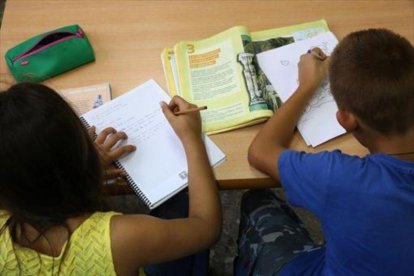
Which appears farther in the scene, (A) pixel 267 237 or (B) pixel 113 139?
(A) pixel 267 237

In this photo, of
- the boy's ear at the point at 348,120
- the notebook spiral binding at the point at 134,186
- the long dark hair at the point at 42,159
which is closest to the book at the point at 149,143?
the notebook spiral binding at the point at 134,186

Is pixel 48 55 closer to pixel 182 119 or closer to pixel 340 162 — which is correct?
pixel 182 119

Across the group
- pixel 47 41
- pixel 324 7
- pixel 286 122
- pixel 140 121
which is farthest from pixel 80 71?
pixel 324 7

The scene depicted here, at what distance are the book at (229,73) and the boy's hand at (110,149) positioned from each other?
164 millimetres

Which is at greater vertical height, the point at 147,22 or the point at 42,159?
the point at 147,22

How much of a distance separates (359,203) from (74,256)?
1.59 feet

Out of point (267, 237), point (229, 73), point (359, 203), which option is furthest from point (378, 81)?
point (267, 237)

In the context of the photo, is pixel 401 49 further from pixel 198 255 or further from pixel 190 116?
pixel 198 255

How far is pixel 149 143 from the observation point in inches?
38.4

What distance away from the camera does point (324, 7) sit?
46.8 inches

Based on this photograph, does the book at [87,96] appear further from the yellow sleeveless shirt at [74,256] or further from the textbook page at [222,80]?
the yellow sleeveless shirt at [74,256]

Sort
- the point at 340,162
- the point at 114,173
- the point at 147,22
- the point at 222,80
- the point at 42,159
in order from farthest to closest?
the point at 147,22
the point at 222,80
the point at 114,173
the point at 340,162
the point at 42,159

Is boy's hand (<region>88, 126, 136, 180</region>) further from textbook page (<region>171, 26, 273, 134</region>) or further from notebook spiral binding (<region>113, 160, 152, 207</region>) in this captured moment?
textbook page (<region>171, 26, 273, 134</region>)

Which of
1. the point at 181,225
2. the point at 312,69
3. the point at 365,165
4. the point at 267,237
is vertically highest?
the point at 312,69
